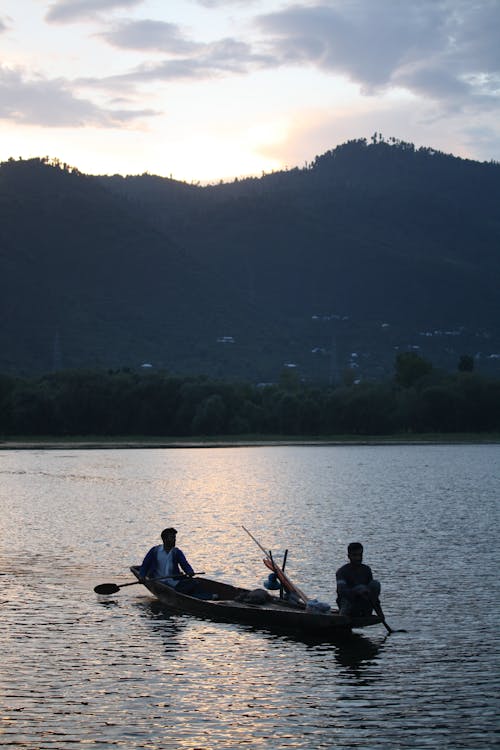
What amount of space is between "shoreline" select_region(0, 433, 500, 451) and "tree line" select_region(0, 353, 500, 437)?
59.1 inches

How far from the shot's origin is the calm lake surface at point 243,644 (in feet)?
63.7

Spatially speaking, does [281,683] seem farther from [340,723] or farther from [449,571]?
[449,571]

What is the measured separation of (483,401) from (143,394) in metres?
49.0

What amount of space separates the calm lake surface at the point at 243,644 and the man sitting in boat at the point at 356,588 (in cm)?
89

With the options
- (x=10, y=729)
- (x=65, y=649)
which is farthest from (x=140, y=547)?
(x=10, y=729)

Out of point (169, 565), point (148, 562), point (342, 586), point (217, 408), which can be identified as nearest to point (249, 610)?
point (342, 586)

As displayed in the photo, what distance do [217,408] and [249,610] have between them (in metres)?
138

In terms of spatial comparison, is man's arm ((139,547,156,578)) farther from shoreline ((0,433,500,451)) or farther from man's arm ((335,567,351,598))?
shoreline ((0,433,500,451))

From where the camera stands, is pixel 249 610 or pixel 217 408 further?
pixel 217 408

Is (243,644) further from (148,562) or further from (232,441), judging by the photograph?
(232,441)

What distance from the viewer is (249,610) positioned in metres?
28.1

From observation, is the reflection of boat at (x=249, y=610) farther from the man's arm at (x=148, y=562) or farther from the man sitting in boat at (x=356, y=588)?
the man sitting in boat at (x=356, y=588)

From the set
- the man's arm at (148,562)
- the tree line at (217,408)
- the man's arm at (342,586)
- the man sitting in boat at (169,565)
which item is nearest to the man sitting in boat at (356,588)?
the man's arm at (342,586)

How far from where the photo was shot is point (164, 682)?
22578mm
